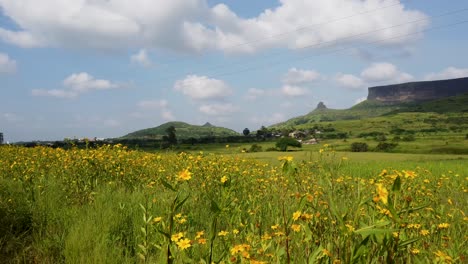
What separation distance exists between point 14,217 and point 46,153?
4509 millimetres

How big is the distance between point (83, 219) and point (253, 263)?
370 cm

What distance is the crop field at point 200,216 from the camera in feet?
7.95

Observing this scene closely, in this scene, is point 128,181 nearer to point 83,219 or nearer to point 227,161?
point 227,161

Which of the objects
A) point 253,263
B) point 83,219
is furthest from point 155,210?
point 253,263

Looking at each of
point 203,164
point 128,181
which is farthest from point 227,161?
point 128,181

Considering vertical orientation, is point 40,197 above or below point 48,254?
above

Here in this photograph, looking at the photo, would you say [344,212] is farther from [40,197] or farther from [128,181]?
[128,181]

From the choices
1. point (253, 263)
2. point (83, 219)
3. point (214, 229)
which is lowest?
point (83, 219)

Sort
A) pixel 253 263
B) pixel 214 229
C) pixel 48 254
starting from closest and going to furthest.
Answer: pixel 214 229
pixel 253 263
pixel 48 254

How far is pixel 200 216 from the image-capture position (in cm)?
588

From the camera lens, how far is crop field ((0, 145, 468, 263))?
7.95ft

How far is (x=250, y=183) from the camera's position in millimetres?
7980

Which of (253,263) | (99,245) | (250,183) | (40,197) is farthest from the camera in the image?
(250,183)

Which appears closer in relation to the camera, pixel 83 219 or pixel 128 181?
pixel 83 219
